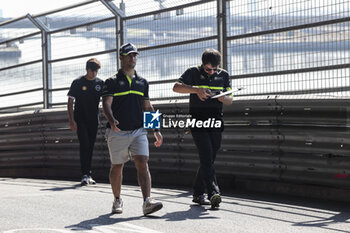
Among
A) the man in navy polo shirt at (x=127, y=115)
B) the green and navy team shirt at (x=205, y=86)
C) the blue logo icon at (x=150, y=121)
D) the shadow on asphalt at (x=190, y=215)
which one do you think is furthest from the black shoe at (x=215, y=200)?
the blue logo icon at (x=150, y=121)

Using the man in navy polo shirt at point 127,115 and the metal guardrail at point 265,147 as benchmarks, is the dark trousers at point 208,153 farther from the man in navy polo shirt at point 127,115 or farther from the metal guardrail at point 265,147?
the metal guardrail at point 265,147

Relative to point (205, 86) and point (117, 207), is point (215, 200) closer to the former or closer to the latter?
point (117, 207)

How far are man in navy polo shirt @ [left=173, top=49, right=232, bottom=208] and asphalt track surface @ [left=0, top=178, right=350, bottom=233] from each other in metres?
0.37

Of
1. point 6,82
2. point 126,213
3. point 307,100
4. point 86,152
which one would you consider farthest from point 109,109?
point 6,82

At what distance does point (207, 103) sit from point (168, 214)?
1.37 meters

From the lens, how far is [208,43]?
11.0m

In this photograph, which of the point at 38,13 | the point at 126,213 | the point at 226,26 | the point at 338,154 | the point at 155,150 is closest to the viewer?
the point at 126,213

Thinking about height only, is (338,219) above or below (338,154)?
below

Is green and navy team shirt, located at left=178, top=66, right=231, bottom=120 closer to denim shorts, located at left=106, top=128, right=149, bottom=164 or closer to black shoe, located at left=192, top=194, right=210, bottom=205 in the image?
denim shorts, located at left=106, top=128, right=149, bottom=164

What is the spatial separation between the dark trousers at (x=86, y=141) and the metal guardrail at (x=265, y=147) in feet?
2.44

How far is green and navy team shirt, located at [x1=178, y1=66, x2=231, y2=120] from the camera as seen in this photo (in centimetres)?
856

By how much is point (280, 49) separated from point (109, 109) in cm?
282

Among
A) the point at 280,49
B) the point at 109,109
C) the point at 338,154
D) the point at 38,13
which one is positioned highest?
the point at 38,13

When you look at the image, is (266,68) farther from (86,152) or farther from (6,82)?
(6,82)
